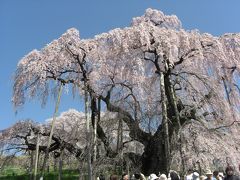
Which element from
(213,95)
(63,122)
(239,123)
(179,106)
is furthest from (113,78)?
(63,122)

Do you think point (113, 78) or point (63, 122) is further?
point (63, 122)

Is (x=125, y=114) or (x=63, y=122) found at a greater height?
(x=63, y=122)

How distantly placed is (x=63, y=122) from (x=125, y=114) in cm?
1310

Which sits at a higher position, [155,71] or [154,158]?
[155,71]

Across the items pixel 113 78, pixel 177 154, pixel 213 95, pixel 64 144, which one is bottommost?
pixel 177 154

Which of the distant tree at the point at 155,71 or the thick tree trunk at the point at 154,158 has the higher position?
the distant tree at the point at 155,71

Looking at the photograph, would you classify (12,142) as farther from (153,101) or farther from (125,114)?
(153,101)

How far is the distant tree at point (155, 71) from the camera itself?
1420 centimetres

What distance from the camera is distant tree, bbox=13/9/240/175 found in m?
14.2

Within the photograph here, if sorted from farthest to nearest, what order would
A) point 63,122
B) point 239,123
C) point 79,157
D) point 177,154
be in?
1. point 63,122
2. point 79,157
3. point 239,123
4. point 177,154

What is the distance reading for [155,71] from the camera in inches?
567

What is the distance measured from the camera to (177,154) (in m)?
13.3

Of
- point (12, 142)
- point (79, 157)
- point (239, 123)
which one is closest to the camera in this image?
point (239, 123)

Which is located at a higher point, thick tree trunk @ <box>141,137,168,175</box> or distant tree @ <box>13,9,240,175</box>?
distant tree @ <box>13,9,240,175</box>
